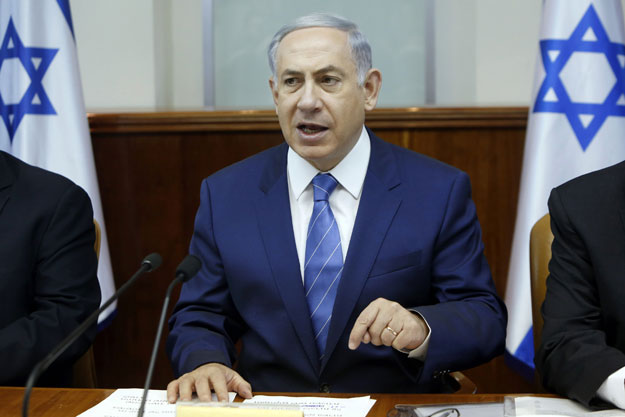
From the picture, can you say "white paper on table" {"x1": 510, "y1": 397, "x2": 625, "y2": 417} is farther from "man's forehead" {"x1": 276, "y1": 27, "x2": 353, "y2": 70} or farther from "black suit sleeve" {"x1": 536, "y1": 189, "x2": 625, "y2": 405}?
"man's forehead" {"x1": 276, "y1": 27, "x2": 353, "y2": 70}

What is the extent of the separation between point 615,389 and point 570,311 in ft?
1.06

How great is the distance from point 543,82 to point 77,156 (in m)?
1.91

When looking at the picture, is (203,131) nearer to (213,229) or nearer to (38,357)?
(213,229)

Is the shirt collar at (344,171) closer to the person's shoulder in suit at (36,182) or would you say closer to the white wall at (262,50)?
the person's shoulder in suit at (36,182)

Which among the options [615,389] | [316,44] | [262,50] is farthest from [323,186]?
[262,50]

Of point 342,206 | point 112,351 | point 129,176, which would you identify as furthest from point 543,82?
point 112,351

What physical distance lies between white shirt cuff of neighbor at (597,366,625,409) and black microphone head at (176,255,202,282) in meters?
0.82

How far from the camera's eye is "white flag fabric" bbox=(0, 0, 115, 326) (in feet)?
10.3

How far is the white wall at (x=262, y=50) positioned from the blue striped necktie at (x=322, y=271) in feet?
7.61

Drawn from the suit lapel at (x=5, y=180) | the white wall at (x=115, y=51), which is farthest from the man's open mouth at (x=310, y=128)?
the white wall at (x=115, y=51)

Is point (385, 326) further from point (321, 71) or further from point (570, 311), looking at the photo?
point (321, 71)

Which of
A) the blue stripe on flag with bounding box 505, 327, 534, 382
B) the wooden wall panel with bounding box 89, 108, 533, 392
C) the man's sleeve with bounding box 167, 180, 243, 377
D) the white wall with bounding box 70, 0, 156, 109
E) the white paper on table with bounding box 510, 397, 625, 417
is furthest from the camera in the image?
the white wall with bounding box 70, 0, 156, 109

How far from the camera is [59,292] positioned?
2.05m

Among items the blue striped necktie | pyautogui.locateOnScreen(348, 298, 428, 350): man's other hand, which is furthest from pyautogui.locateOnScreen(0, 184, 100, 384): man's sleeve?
pyautogui.locateOnScreen(348, 298, 428, 350): man's other hand
